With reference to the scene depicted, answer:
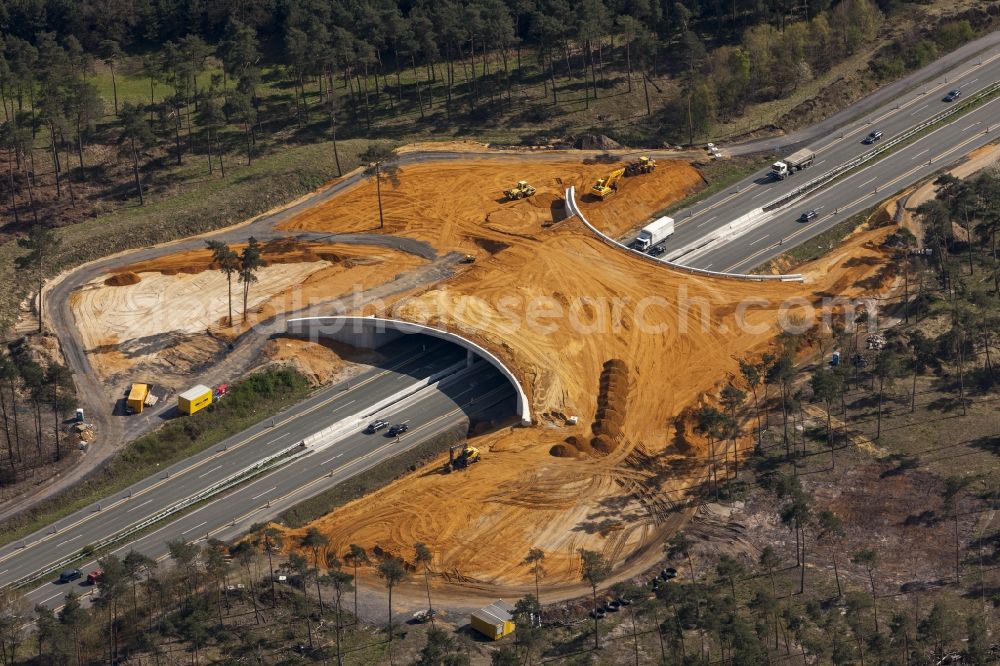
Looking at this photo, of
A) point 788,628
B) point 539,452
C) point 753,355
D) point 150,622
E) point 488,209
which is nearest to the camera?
point 788,628

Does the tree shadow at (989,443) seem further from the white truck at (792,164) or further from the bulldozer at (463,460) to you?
the white truck at (792,164)

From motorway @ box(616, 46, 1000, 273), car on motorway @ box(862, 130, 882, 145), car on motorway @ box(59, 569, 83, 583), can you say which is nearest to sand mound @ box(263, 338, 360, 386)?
car on motorway @ box(59, 569, 83, 583)

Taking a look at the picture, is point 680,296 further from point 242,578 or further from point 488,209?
point 242,578

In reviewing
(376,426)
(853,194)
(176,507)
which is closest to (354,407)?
(376,426)

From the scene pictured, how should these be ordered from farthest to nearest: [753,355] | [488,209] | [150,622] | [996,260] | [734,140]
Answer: [734,140], [488,209], [996,260], [753,355], [150,622]

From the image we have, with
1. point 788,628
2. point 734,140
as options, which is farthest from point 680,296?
point 788,628

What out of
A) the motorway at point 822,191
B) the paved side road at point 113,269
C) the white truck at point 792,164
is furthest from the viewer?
the white truck at point 792,164

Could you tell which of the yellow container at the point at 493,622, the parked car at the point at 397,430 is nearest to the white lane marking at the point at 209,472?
the parked car at the point at 397,430
